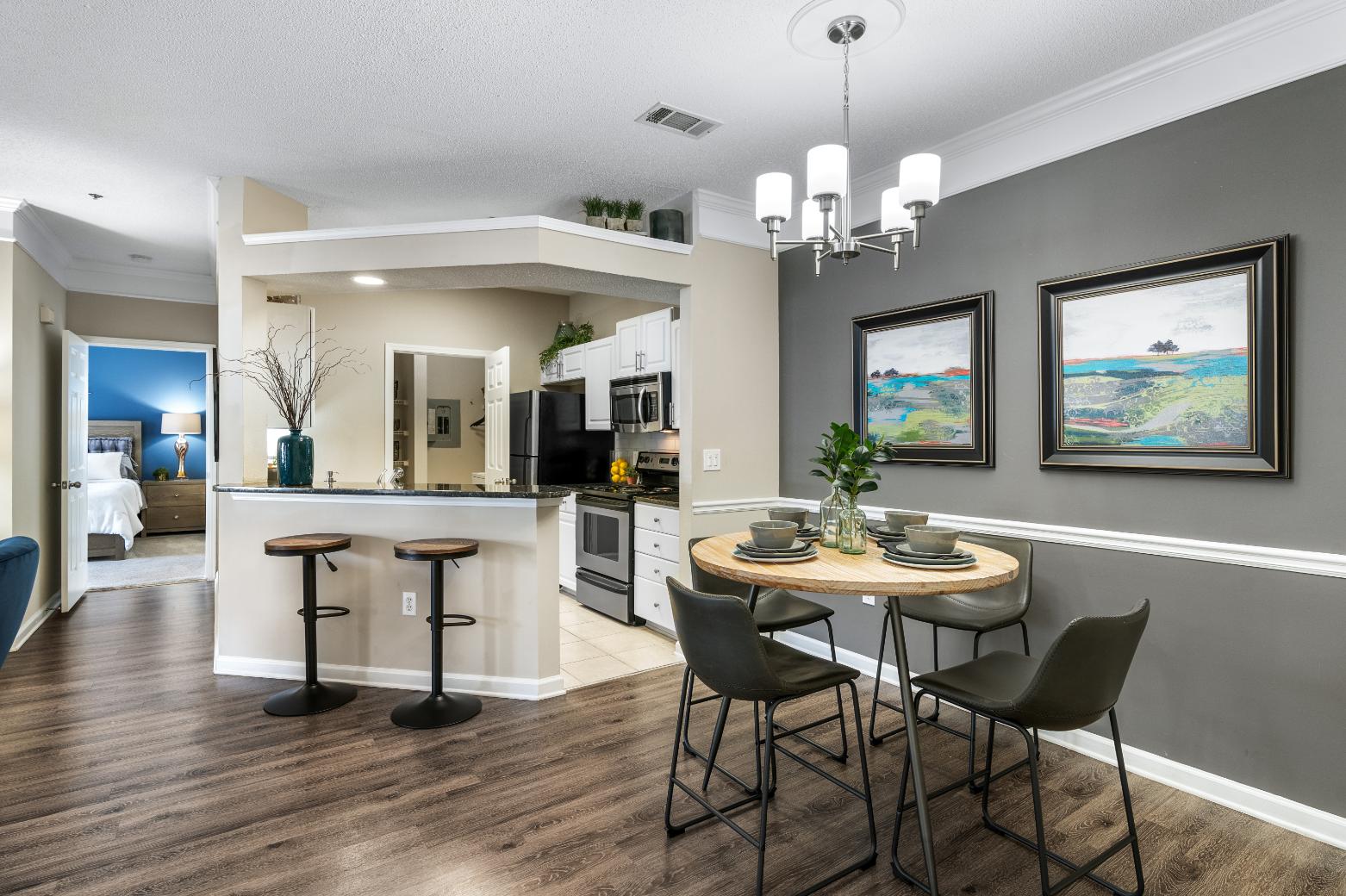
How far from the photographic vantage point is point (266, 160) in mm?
3428

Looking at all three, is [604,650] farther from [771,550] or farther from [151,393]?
[151,393]

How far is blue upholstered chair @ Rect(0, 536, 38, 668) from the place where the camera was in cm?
203

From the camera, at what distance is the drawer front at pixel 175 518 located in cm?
806

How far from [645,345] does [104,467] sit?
6.87 m

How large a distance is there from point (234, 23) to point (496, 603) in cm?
251

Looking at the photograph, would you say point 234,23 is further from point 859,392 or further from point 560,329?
point 560,329

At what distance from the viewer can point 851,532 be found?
220cm

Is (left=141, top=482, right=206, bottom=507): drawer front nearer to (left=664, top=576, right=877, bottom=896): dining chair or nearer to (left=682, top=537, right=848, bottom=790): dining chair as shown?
(left=682, top=537, right=848, bottom=790): dining chair

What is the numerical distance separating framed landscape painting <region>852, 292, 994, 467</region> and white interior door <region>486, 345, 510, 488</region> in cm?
307

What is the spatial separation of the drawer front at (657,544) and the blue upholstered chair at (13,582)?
2.79 meters

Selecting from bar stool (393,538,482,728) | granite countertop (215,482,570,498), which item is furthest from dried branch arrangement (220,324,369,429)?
bar stool (393,538,482,728)

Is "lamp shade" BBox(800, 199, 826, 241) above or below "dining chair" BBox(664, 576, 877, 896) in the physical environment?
above

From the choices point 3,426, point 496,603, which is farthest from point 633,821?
point 3,426

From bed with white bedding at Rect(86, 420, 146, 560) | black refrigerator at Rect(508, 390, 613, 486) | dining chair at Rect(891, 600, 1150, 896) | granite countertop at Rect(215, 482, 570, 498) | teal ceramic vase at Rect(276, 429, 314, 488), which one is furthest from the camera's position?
bed with white bedding at Rect(86, 420, 146, 560)
